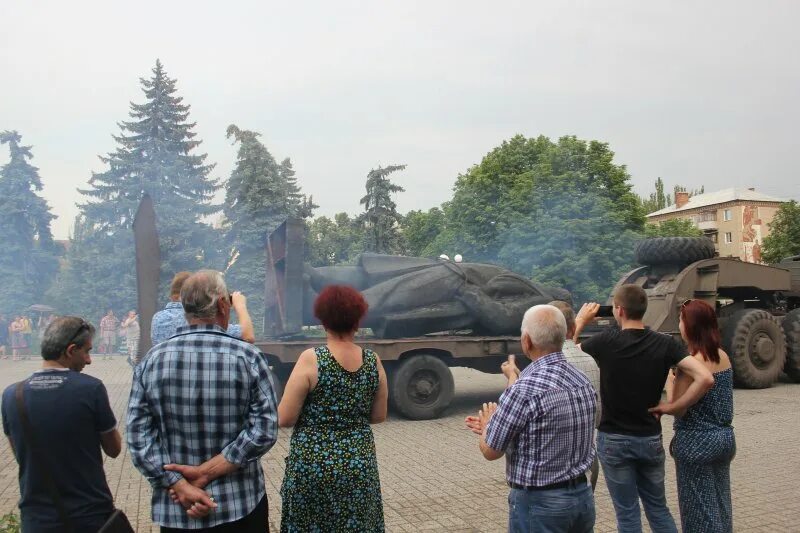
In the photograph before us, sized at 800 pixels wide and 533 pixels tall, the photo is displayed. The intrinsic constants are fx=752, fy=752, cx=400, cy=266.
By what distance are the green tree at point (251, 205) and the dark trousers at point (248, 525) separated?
2577 centimetres

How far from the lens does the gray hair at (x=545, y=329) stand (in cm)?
346

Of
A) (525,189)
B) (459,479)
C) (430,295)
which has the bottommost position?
(459,479)

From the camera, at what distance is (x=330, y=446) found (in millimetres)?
3459

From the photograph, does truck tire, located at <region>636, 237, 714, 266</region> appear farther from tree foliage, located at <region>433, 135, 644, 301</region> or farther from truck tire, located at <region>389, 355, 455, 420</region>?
tree foliage, located at <region>433, 135, 644, 301</region>

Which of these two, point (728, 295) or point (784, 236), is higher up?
point (784, 236)

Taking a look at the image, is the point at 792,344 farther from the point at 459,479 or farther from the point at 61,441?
the point at 61,441

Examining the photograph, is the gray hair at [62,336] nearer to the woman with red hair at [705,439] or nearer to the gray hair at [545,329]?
the gray hair at [545,329]

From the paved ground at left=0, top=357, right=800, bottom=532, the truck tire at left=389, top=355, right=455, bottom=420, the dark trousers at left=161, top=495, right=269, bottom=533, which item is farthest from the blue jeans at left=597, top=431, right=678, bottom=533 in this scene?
the truck tire at left=389, top=355, right=455, bottom=420

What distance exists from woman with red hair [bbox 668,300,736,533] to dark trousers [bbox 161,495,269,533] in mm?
2464

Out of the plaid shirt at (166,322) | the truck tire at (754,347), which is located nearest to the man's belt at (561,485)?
the plaid shirt at (166,322)

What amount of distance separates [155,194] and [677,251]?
2145cm

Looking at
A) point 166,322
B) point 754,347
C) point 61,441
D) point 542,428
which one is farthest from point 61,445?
point 754,347

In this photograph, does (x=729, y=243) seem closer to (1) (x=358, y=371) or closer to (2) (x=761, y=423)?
(2) (x=761, y=423)

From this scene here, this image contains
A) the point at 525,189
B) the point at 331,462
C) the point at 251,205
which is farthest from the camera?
the point at 525,189
